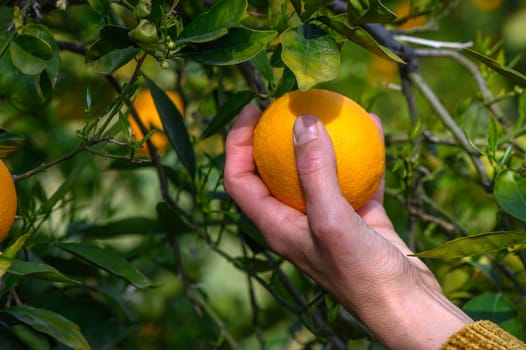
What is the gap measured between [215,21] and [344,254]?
0.90ft

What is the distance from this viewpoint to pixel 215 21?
0.87 meters

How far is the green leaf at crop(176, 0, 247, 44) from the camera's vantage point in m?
0.85

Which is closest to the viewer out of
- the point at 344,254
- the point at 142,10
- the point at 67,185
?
the point at 142,10

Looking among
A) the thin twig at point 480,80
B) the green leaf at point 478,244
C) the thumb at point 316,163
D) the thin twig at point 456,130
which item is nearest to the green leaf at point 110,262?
the thumb at point 316,163

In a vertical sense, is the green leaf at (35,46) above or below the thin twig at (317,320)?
above

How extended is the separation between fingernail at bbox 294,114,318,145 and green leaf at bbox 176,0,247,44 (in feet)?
0.40

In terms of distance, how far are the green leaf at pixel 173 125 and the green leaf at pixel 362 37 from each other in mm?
284

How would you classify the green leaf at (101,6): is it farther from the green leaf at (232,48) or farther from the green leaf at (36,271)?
the green leaf at (36,271)

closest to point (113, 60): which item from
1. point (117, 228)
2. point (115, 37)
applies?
point (115, 37)

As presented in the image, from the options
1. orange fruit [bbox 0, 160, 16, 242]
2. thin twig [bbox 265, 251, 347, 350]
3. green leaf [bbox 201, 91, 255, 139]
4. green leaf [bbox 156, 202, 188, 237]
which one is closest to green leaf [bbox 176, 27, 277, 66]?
green leaf [bbox 201, 91, 255, 139]

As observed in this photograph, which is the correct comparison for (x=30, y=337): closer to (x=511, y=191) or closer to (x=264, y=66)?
(x=264, y=66)

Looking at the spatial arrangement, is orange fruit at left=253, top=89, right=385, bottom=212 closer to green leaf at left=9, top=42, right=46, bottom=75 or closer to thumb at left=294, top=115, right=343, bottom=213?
thumb at left=294, top=115, right=343, bottom=213

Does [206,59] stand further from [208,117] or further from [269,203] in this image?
[208,117]

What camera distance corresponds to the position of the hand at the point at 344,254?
0.87 metres
